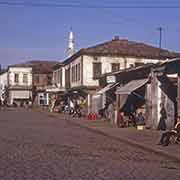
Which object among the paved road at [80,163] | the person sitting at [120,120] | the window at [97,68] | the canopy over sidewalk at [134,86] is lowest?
the paved road at [80,163]

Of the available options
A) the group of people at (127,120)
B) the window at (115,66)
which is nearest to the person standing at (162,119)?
the group of people at (127,120)

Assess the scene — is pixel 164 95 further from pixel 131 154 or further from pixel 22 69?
pixel 22 69

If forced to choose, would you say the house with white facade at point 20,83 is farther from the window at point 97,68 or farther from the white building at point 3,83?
the window at point 97,68

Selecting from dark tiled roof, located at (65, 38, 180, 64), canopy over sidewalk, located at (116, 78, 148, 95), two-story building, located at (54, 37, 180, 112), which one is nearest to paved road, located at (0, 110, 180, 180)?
canopy over sidewalk, located at (116, 78, 148, 95)

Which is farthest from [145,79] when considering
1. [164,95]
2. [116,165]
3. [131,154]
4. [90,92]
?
[90,92]

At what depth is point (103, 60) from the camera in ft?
175

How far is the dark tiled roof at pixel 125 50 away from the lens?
175 ft

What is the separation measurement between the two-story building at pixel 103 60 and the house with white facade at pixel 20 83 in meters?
39.7

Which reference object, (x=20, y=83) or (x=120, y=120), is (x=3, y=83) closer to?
(x=20, y=83)

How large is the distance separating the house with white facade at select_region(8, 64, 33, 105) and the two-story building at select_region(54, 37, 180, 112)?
39669 mm

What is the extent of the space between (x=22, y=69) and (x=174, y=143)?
8086 cm

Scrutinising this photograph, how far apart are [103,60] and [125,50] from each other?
9.84 feet

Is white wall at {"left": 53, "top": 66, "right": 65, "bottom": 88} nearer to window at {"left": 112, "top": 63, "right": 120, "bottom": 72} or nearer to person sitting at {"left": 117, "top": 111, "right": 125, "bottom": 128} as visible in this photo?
window at {"left": 112, "top": 63, "right": 120, "bottom": 72}

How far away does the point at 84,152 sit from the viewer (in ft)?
52.0
